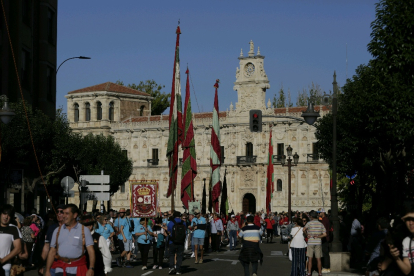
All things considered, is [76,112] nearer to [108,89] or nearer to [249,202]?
[108,89]

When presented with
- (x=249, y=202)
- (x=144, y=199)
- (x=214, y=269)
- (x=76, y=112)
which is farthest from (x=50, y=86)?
(x=76, y=112)

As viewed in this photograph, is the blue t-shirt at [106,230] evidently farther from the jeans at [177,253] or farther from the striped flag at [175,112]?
the striped flag at [175,112]

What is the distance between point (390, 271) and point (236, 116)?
6957 cm

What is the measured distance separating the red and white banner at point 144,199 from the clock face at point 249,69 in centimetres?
5432

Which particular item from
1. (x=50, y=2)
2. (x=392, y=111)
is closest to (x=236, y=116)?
(x=50, y=2)

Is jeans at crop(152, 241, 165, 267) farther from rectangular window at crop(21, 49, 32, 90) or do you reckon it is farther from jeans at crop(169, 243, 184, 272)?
rectangular window at crop(21, 49, 32, 90)

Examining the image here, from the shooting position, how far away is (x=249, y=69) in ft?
251

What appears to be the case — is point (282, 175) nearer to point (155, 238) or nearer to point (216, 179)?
point (216, 179)

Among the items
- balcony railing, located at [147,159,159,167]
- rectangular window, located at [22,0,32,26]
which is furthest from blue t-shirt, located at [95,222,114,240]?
balcony railing, located at [147,159,159,167]

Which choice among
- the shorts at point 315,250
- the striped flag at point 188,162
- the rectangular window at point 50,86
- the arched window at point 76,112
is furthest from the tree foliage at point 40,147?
the arched window at point 76,112

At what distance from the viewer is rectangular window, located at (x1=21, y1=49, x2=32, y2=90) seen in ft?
112

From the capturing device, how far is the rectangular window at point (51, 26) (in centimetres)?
3794

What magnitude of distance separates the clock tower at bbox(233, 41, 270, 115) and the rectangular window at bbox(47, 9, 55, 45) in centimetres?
3874

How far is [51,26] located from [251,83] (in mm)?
39420
